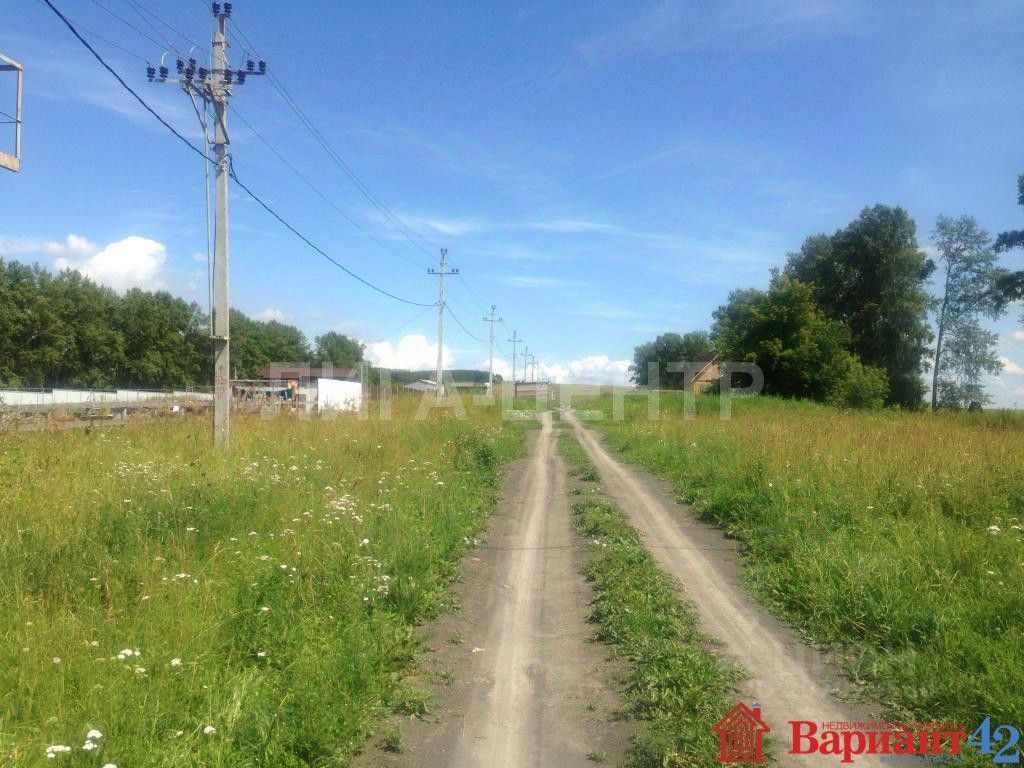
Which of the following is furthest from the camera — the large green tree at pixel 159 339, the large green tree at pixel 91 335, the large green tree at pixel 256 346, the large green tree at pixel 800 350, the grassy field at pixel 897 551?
the large green tree at pixel 256 346

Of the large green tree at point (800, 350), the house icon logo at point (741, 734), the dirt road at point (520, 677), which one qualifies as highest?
the large green tree at point (800, 350)

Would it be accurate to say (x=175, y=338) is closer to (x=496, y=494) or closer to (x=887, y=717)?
(x=496, y=494)

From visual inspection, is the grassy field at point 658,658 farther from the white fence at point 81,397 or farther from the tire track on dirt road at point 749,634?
the white fence at point 81,397

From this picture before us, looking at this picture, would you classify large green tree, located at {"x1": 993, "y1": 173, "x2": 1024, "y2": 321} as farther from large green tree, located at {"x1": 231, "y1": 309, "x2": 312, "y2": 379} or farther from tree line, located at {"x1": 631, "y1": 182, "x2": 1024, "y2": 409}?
large green tree, located at {"x1": 231, "y1": 309, "x2": 312, "y2": 379}

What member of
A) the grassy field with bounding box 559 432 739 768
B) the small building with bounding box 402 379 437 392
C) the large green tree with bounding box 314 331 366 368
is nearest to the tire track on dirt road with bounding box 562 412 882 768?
the grassy field with bounding box 559 432 739 768

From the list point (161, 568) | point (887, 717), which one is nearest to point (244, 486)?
point (161, 568)

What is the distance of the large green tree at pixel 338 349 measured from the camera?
3364 inches

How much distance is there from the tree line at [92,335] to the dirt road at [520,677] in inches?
1278

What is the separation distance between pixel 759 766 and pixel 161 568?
458 centimetres

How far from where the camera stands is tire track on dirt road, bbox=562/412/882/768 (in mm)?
4248

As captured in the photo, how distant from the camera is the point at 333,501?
308 inches

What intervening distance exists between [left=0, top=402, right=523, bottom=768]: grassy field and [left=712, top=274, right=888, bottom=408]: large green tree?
113 feet

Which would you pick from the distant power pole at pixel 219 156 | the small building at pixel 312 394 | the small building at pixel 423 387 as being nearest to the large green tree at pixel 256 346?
the small building at pixel 423 387

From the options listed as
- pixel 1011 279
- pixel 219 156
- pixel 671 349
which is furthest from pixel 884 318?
pixel 671 349
